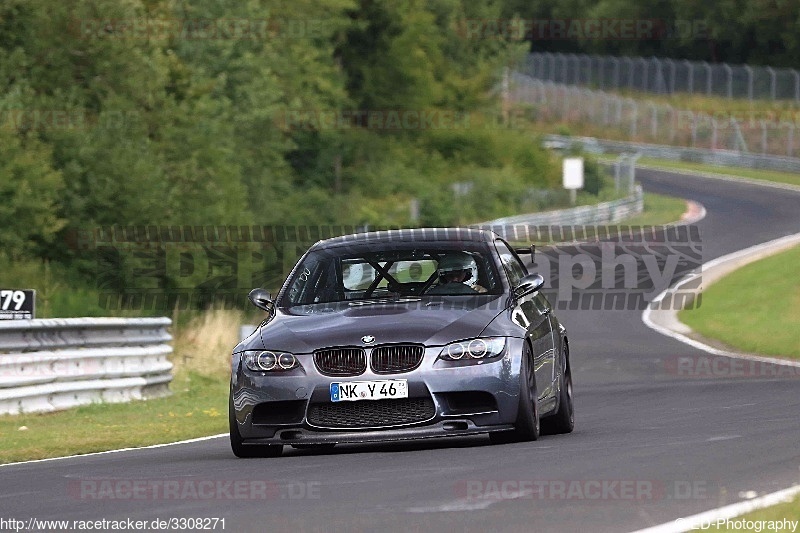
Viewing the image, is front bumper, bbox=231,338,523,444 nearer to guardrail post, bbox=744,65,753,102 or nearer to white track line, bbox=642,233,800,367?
white track line, bbox=642,233,800,367

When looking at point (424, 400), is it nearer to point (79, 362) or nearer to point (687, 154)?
point (79, 362)

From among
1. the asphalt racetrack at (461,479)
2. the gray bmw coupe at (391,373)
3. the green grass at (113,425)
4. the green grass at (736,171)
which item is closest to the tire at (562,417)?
the asphalt racetrack at (461,479)

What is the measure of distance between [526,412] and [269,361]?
1672mm

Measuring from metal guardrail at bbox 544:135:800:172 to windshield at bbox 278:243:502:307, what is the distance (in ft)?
205

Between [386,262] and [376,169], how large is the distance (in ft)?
185

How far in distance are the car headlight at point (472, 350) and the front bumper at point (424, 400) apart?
0.04 m

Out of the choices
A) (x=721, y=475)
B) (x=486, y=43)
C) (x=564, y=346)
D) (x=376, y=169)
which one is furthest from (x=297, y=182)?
(x=721, y=475)

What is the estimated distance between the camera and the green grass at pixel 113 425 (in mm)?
12773

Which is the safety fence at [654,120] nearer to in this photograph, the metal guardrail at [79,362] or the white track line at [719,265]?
the white track line at [719,265]

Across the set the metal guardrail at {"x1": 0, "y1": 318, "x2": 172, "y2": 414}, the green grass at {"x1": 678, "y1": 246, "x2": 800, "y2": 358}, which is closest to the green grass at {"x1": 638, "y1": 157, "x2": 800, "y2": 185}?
the green grass at {"x1": 678, "y1": 246, "x2": 800, "y2": 358}

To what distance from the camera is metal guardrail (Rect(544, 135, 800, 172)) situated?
77312 mm

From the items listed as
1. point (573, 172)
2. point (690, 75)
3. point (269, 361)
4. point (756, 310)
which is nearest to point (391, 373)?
point (269, 361)

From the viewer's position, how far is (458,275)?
38.4ft

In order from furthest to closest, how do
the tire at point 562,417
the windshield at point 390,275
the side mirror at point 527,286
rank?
the tire at point 562,417 < the windshield at point 390,275 < the side mirror at point 527,286
